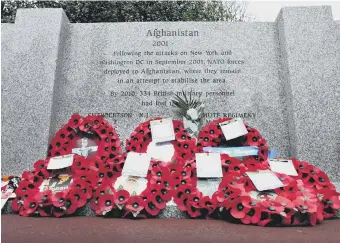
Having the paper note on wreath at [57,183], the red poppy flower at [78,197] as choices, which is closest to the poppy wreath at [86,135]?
the paper note on wreath at [57,183]

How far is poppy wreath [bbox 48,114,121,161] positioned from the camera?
4.00 metres

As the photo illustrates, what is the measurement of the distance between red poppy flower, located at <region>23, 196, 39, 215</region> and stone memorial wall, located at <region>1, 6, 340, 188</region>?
139 cm

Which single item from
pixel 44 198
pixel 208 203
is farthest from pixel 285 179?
pixel 44 198

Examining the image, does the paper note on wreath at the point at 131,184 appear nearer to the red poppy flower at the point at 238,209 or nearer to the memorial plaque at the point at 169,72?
the red poppy flower at the point at 238,209

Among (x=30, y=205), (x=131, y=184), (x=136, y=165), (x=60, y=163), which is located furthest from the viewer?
(x=60, y=163)

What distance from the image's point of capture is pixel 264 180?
2.91m

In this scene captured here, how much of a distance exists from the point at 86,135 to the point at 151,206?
172 cm

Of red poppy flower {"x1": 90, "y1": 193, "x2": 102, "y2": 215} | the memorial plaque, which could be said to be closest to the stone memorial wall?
the memorial plaque

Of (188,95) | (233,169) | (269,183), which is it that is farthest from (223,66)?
(269,183)

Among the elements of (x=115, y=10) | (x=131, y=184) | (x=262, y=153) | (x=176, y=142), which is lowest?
(x=131, y=184)

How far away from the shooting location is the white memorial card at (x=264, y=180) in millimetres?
2824

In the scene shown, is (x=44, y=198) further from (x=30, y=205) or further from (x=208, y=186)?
(x=208, y=186)

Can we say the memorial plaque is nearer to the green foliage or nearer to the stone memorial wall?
the stone memorial wall

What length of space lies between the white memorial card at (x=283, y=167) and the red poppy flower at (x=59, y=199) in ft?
6.55
